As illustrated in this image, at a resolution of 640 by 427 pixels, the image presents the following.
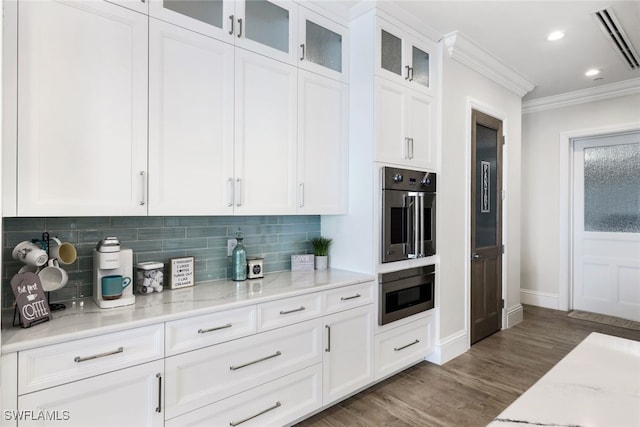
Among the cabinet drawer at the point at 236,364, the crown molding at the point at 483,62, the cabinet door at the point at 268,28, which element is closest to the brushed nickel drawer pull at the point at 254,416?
the cabinet drawer at the point at 236,364

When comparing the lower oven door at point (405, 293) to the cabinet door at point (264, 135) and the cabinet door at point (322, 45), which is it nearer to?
the cabinet door at point (264, 135)

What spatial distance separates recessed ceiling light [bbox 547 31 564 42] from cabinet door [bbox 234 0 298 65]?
87.8 inches

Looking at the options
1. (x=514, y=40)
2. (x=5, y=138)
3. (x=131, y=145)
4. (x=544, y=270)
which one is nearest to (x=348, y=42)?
(x=514, y=40)

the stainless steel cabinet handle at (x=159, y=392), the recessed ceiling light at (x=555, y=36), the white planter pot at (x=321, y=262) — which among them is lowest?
the stainless steel cabinet handle at (x=159, y=392)

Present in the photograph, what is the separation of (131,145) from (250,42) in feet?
3.20

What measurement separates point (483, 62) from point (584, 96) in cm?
195

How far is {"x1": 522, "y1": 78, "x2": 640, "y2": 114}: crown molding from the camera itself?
4.14m

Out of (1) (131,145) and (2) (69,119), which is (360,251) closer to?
(1) (131,145)

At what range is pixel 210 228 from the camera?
2.38 metres

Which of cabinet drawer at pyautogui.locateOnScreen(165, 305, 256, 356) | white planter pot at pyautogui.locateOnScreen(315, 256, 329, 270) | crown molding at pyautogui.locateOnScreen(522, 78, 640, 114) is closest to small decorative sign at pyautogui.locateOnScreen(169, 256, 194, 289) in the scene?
cabinet drawer at pyautogui.locateOnScreen(165, 305, 256, 356)

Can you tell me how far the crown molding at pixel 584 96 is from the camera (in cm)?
414

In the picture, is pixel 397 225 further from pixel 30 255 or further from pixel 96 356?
pixel 30 255

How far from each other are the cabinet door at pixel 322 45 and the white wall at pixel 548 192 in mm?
3522

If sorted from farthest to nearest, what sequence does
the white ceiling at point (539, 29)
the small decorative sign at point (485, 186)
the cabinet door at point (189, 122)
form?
the small decorative sign at point (485, 186)
the white ceiling at point (539, 29)
the cabinet door at point (189, 122)
